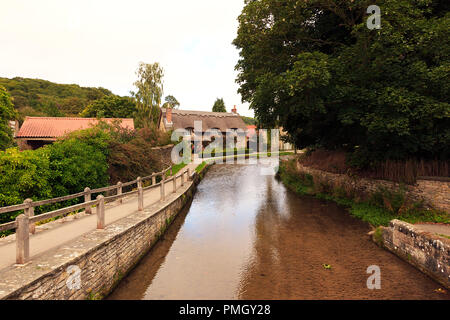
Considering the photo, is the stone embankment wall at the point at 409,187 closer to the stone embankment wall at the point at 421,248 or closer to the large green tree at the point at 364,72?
the large green tree at the point at 364,72

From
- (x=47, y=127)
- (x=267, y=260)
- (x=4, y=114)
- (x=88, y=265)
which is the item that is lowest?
(x=267, y=260)

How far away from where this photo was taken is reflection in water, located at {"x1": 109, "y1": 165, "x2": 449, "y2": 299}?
6277 mm

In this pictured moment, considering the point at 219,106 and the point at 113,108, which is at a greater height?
the point at 219,106

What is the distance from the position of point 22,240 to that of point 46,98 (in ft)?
265

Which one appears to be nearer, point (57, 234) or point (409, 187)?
point (57, 234)

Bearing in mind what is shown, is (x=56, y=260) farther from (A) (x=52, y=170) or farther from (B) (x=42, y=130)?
(B) (x=42, y=130)

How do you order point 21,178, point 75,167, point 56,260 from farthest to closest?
point 75,167, point 21,178, point 56,260

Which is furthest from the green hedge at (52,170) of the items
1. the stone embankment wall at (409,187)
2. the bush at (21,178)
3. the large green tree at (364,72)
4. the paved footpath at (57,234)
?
the stone embankment wall at (409,187)

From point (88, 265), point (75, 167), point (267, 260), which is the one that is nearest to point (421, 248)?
point (267, 260)

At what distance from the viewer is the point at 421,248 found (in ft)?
23.2

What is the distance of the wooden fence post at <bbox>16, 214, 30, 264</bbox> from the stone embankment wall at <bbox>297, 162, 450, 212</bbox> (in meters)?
13.0

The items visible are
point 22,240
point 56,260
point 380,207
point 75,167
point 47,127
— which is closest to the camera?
point 22,240
